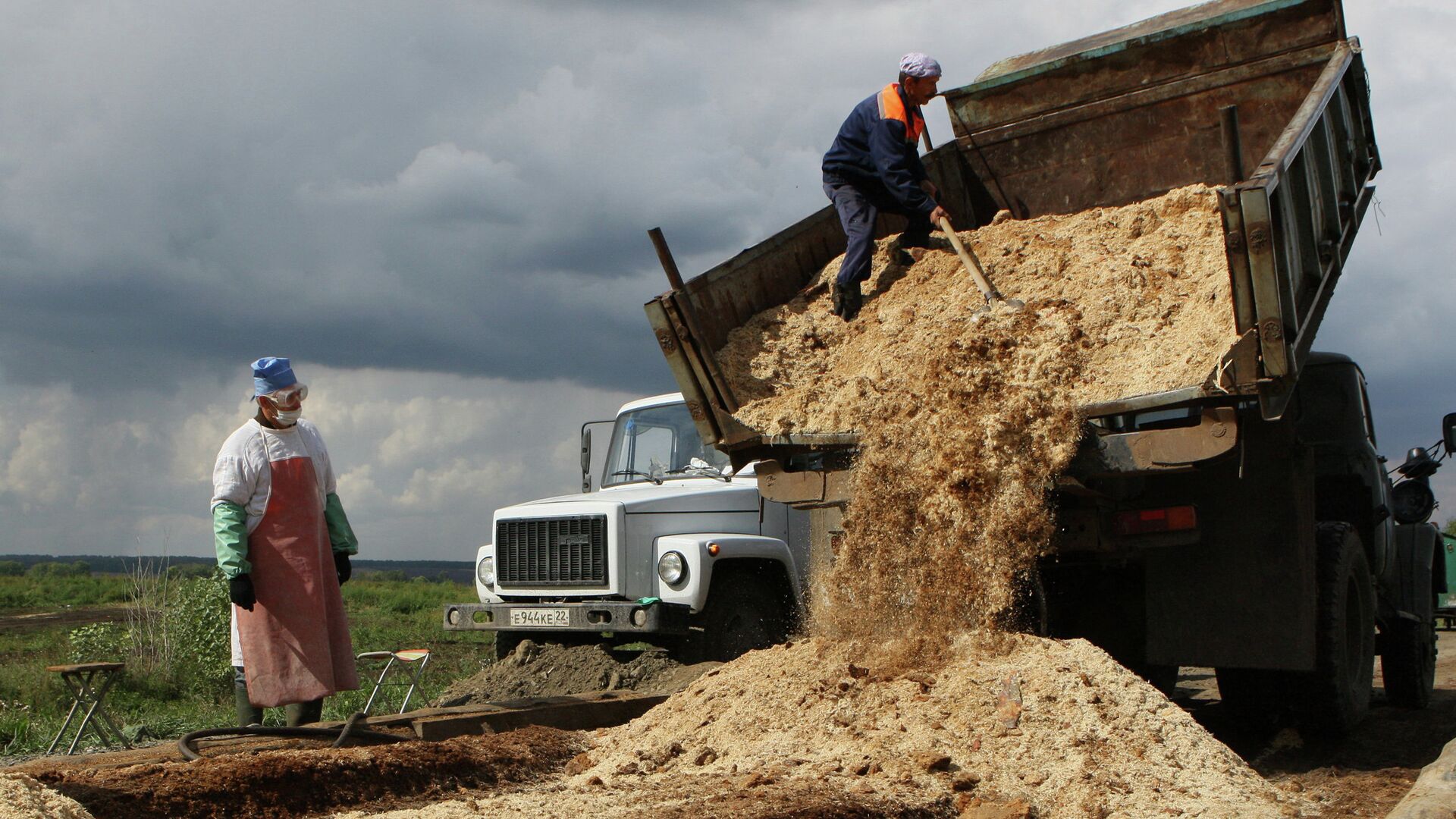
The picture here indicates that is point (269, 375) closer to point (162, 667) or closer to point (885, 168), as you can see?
point (885, 168)

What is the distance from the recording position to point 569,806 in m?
3.71

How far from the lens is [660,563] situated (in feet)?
26.4

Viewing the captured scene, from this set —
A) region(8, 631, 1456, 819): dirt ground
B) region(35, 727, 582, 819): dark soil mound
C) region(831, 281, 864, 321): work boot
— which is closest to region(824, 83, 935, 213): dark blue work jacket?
region(831, 281, 864, 321): work boot

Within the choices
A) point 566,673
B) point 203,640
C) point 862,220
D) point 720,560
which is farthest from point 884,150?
point 203,640

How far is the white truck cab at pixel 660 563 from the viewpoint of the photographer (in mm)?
7953

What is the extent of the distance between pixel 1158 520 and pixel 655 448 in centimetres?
455

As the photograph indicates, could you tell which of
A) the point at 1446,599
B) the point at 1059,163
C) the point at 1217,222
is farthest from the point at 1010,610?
the point at 1446,599

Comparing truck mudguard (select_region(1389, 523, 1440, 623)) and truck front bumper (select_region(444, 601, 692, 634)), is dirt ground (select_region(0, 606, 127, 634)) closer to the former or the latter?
truck front bumper (select_region(444, 601, 692, 634))

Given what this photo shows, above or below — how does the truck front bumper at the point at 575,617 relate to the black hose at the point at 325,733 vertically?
above

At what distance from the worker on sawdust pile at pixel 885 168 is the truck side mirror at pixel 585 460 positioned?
10.4 feet

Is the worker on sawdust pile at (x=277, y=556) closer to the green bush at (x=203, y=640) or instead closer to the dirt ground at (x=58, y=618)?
the green bush at (x=203, y=640)

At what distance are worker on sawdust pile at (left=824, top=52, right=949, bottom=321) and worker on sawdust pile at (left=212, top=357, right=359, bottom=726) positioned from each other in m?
2.89

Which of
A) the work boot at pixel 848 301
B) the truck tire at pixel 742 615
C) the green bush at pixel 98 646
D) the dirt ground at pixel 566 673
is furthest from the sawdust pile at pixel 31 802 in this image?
the green bush at pixel 98 646

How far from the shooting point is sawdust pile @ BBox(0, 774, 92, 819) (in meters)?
2.90
